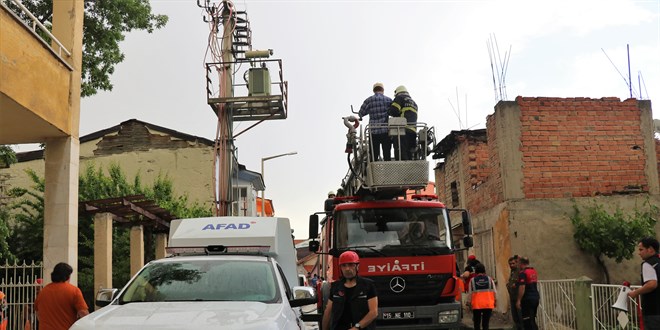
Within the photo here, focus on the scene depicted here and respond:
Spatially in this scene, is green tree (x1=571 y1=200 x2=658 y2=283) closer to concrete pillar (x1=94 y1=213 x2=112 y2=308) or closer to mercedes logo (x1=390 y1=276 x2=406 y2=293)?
mercedes logo (x1=390 y1=276 x2=406 y2=293)

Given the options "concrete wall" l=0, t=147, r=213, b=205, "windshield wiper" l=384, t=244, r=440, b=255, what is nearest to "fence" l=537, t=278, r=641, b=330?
"windshield wiper" l=384, t=244, r=440, b=255

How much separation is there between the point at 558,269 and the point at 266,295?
399 inches

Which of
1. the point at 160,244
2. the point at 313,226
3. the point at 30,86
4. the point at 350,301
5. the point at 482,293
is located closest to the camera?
the point at 350,301

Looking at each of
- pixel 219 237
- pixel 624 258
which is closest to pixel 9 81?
pixel 219 237

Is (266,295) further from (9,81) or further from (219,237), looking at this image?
(9,81)

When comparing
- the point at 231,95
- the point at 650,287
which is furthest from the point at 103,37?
the point at 650,287

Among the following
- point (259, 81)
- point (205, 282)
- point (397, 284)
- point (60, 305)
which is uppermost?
point (259, 81)

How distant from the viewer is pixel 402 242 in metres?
11.7

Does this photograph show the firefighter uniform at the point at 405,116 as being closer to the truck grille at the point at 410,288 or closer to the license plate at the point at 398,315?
the truck grille at the point at 410,288

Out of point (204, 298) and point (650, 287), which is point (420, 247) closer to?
point (650, 287)

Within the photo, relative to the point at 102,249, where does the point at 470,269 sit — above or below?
below

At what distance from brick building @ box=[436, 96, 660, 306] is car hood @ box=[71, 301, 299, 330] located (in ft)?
33.2

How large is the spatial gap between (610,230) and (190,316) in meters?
11.4

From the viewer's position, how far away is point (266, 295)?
276 inches
